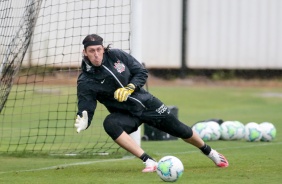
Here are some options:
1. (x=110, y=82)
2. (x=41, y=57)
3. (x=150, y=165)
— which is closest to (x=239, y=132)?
(x=41, y=57)

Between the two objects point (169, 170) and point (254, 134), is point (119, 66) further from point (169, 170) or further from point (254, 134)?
point (254, 134)

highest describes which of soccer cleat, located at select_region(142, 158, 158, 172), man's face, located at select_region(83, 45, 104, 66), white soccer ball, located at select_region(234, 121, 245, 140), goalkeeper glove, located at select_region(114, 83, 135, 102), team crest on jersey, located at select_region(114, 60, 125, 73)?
man's face, located at select_region(83, 45, 104, 66)

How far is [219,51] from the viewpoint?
92.3 ft

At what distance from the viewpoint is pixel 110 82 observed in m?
10.7

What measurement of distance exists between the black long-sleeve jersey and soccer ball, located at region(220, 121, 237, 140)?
13.6 ft

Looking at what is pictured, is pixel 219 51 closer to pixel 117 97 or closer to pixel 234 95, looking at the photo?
pixel 234 95

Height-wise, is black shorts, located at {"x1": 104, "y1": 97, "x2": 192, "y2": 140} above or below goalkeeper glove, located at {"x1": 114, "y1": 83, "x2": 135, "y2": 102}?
below

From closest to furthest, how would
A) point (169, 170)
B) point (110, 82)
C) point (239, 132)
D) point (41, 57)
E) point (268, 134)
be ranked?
point (169, 170)
point (110, 82)
point (268, 134)
point (239, 132)
point (41, 57)

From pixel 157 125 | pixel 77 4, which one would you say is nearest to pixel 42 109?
pixel 77 4

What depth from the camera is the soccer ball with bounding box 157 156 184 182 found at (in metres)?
9.66

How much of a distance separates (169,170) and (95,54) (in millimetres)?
1760

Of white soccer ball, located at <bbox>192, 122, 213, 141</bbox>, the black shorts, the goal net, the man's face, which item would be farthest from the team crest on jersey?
white soccer ball, located at <bbox>192, 122, 213, 141</bbox>

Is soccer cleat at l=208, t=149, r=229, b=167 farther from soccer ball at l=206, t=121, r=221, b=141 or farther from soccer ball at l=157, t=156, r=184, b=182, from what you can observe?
soccer ball at l=206, t=121, r=221, b=141

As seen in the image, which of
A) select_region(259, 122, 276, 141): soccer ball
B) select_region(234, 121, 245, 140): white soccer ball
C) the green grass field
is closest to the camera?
the green grass field
